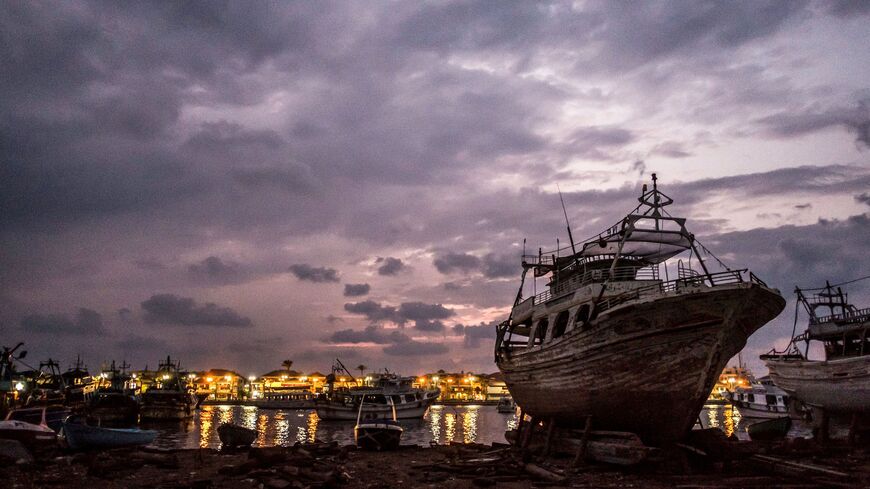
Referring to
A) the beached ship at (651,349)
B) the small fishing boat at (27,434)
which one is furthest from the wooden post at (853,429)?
the small fishing boat at (27,434)

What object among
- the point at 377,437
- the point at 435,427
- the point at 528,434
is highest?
the point at 528,434

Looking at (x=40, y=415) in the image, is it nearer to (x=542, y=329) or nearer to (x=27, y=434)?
(x=27, y=434)

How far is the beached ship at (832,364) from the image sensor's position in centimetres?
2952

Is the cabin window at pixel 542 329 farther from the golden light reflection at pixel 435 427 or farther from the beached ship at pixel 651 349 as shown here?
the golden light reflection at pixel 435 427

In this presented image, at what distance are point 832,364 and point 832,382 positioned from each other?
3.34 feet

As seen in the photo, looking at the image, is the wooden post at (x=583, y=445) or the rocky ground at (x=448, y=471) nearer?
the rocky ground at (x=448, y=471)

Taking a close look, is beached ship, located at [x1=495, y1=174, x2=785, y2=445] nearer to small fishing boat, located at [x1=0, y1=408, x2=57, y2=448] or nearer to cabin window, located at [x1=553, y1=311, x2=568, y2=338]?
cabin window, located at [x1=553, y1=311, x2=568, y2=338]

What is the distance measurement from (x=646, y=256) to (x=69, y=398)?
204 ft

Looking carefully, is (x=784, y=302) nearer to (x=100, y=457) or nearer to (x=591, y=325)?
(x=591, y=325)

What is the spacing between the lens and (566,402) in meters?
21.5

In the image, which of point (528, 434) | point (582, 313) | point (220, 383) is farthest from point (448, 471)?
point (220, 383)

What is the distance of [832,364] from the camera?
31109 mm

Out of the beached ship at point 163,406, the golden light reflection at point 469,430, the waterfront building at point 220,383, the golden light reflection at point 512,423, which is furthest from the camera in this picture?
the waterfront building at point 220,383

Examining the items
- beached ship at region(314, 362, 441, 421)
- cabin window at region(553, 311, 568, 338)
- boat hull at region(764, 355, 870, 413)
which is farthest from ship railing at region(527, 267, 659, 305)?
beached ship at region(314, 362, 441, 421)
